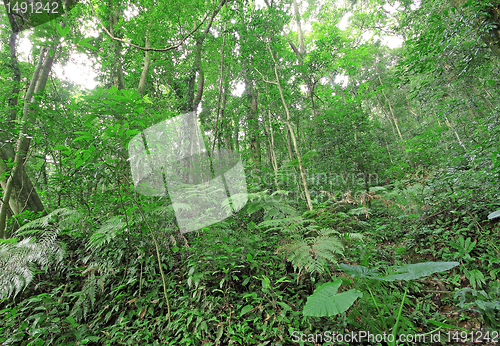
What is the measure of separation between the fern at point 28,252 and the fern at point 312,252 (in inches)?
98.5

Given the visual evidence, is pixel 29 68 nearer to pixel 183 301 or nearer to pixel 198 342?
pixel 183 301

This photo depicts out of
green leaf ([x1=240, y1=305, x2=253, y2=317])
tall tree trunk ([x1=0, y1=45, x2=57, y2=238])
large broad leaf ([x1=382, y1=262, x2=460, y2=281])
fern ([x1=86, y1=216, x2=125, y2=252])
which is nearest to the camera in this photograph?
large broad leaf ([x1=382, y1=262, x2=460, y2=281])

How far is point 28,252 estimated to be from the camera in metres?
2.15

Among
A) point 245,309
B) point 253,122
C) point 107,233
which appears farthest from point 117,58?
Answer: point 245,309

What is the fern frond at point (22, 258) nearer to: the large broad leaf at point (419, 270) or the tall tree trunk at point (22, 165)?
the tall tree trunk at point (22, 165)

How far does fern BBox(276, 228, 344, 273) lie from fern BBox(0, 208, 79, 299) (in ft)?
8.21

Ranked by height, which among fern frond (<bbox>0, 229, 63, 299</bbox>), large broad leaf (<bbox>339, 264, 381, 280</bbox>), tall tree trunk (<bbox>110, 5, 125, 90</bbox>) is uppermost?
tall tree trunk (<bbox>110, 5, 125, 90</bbox>)

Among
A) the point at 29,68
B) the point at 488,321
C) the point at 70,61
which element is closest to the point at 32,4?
the point at 70,61

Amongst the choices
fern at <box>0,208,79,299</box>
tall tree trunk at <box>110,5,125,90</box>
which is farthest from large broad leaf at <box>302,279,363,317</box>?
tall tree trunk at <box>110,5,125,90</box>

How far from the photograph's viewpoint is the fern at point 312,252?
1.76 metres

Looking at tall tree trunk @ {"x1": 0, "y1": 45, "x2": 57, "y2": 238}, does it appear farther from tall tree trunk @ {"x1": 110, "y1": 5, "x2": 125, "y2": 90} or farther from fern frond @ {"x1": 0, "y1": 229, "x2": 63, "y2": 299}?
tall tree trunk @ {"x1": 110, "y1": 5, "x2": 125, "y2": 90}

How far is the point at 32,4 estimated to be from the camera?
2.06 m

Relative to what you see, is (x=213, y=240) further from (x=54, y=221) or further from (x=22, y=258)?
(x=54, y=221)

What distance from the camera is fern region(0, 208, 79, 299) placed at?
1979mm
